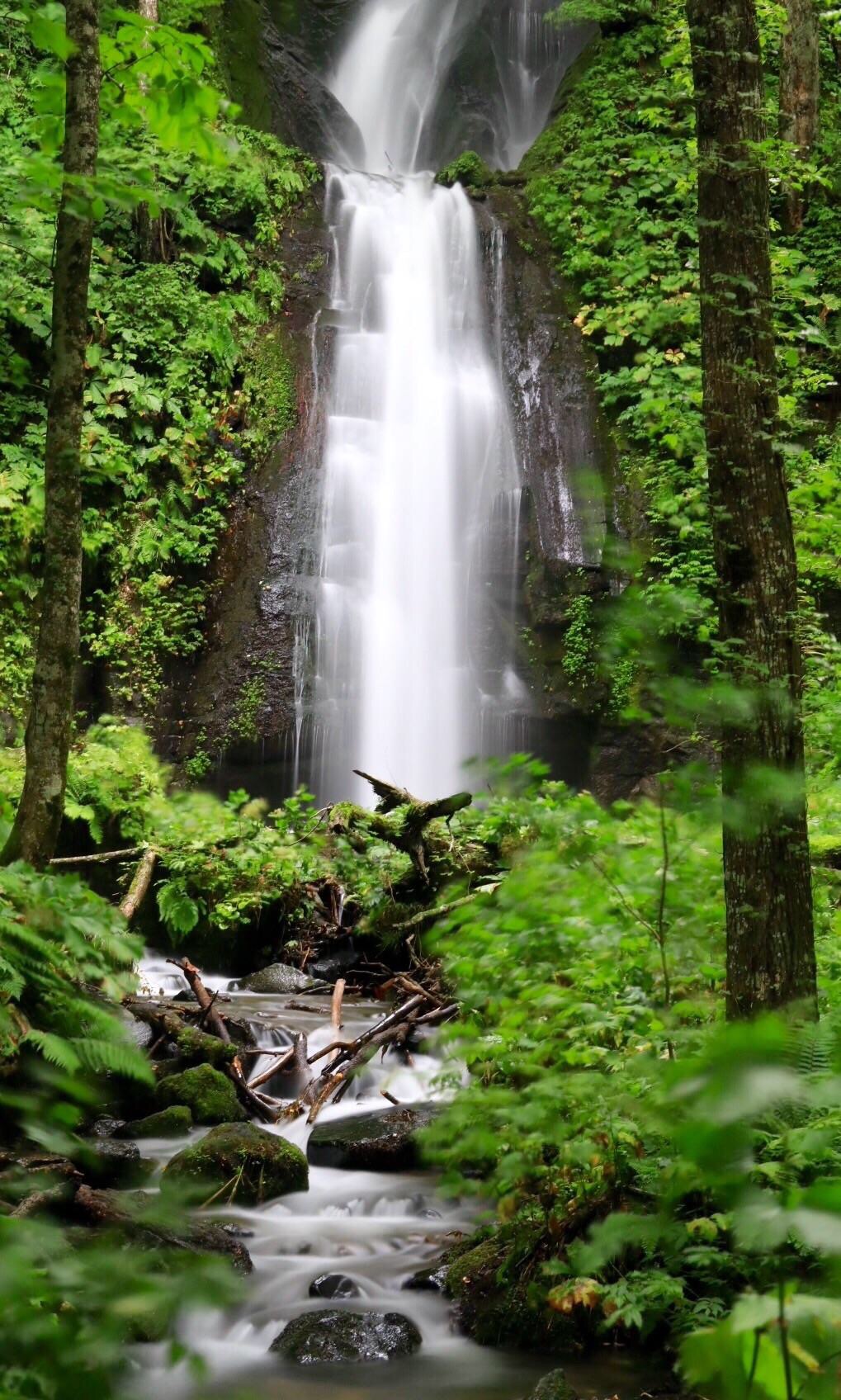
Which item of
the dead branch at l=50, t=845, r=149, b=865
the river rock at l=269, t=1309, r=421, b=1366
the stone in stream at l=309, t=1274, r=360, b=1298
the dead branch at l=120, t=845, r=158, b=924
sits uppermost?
the dead branch at l=50, t=845, r=149, b=865

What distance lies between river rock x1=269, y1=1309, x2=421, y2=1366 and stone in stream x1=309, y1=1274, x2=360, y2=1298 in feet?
1.25

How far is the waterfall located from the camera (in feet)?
39.9

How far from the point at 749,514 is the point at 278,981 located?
5931mm

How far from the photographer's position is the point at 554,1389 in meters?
3.15

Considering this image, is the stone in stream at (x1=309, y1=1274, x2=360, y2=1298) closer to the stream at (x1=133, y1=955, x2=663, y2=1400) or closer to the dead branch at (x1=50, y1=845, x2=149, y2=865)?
the stream at (x1=133, y1=955, x2=663, y2=1400)

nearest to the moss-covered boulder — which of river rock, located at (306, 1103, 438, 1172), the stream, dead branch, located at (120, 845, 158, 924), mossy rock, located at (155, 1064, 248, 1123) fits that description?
the stream

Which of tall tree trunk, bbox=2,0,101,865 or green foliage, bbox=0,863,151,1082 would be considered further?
tall tree trunk, bbox=2,0,101,865

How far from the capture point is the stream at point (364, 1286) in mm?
3598

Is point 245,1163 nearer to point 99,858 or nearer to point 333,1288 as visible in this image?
point 333,1288

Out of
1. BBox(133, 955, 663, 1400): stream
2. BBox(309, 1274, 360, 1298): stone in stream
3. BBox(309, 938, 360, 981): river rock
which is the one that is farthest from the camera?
BBox(309, 938, 360, 981): river rock

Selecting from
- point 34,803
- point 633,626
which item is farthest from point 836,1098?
point 34,803

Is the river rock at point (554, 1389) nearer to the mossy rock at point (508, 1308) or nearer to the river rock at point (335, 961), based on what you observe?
the mossy rock at point (508, 1308)

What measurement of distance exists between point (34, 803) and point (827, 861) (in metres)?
4.44

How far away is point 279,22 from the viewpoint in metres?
20.6
